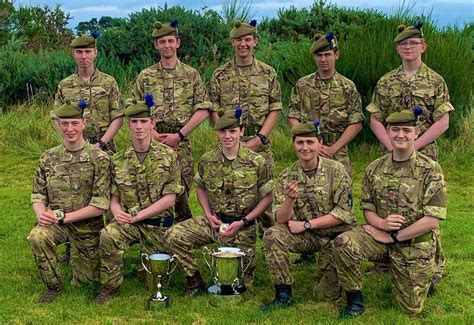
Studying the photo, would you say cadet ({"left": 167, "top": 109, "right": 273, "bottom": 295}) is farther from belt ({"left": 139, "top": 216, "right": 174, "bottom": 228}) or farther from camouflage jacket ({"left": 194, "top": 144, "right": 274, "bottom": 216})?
belt ({"left": 139, "top": 216, "right": 174, "bottom": 228})

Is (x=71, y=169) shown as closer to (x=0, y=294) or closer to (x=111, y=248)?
(x=111, y=248)

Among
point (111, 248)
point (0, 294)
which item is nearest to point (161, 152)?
point (111, 248)

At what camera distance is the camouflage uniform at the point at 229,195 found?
6227mm

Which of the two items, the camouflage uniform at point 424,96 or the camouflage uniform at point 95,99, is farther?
the camouflage uniform at point 95,99

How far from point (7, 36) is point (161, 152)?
14557 mm

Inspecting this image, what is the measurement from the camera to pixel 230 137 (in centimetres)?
620

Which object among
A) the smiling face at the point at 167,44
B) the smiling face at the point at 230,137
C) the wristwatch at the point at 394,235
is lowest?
the wristwatch at the point at 394,235

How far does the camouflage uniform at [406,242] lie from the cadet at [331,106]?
115 cm

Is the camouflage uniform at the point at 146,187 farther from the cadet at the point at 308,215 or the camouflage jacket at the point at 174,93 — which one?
the cadet at the point at 308,215

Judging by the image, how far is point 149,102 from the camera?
6.18 m

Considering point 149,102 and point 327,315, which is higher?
point 149,102

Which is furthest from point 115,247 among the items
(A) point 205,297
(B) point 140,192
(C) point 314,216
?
(C) point 314,216

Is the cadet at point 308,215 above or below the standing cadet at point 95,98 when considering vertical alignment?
below

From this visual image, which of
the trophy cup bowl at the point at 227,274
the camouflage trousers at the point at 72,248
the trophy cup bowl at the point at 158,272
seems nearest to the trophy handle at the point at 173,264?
the trophy cup bowl at the point at 158,272
